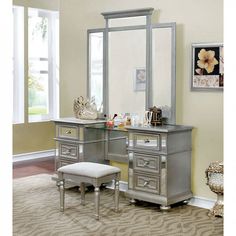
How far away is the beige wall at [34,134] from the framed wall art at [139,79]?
282 cm

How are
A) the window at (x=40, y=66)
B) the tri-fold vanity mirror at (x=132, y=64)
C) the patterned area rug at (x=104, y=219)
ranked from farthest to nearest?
the window at (x=40, y=66) → the tri-fold vanity mirror at (x=132, y=64) → the patterned area rug at (x=104, y=219)

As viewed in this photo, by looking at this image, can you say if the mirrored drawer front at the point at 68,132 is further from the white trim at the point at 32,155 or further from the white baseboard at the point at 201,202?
the white trim at the point at 32,155

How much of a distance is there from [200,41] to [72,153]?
6.07 feet

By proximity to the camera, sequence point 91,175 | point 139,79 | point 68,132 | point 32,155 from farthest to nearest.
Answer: point 32,155 → point 68,132 → point 139,79 → point 91,175

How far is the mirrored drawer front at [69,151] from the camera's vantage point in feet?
16.2

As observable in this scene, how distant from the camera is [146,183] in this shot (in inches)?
171

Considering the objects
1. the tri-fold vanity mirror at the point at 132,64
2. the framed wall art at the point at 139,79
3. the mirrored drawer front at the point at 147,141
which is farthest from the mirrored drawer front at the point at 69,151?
the framed wall art at the point at 139,79

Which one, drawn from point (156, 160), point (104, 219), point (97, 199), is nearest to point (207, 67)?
point (156, 160)

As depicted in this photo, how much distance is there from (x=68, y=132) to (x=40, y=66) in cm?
279

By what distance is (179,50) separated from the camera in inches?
179

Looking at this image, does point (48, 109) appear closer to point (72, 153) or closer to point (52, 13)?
point (52, 13)

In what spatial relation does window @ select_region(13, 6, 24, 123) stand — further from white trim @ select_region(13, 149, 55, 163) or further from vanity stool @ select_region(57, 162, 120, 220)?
vanity stool @ select_region(57, 162, 120, 220)

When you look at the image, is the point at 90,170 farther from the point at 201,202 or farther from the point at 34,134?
the point at 34,134
